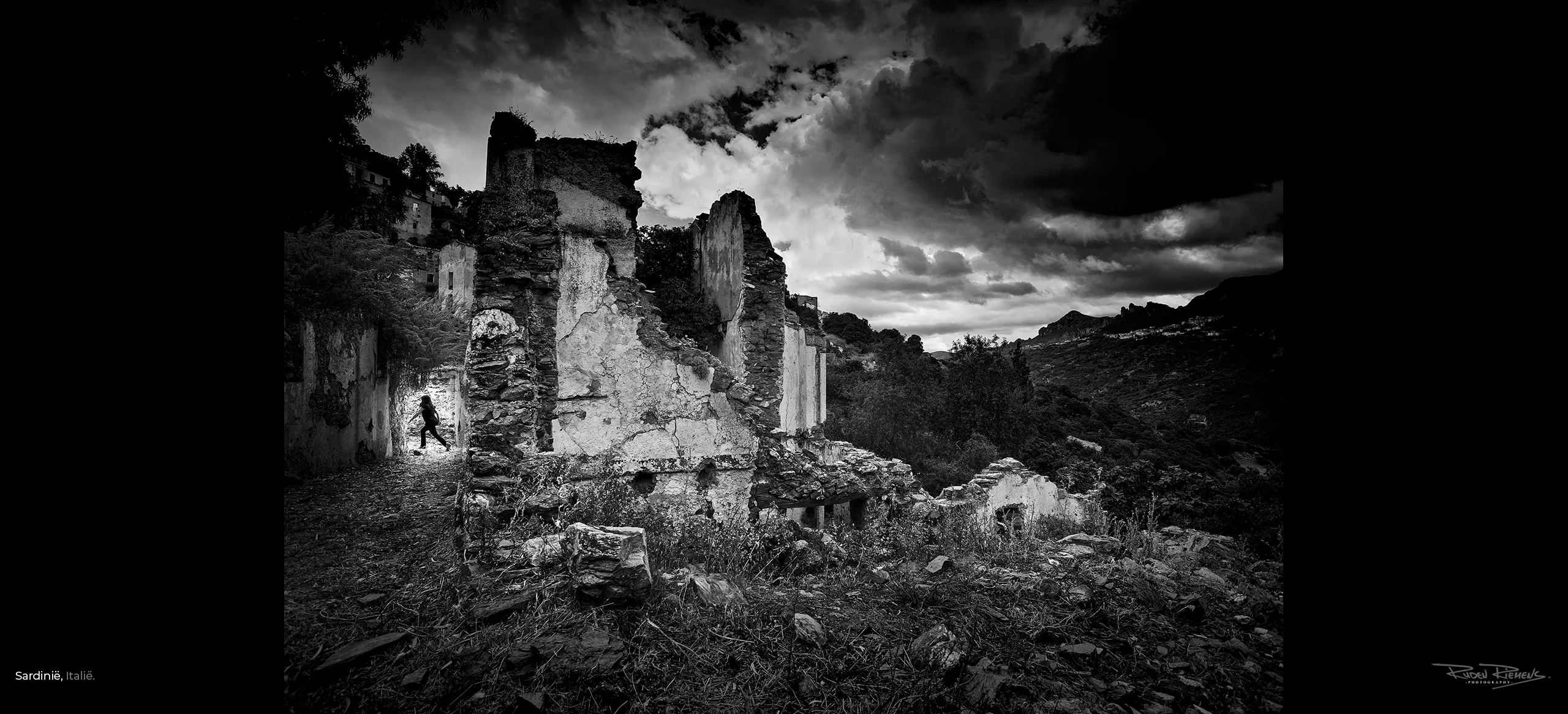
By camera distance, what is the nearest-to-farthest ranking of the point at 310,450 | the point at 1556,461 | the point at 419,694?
1. the point at 1556,461
2. the point at 419,694
3. the point at 310,450

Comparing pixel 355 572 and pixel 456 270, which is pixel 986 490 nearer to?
pixel 355 572

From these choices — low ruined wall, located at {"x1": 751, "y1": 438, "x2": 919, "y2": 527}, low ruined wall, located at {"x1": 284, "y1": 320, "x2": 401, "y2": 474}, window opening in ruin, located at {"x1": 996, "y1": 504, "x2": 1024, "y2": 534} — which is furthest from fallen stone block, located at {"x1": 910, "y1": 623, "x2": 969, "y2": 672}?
low ruined wall, located at {"x1": 284, "y1": 320, "x2": 401, "y2": 474}

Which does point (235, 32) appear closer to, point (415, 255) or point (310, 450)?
point (310, 450)

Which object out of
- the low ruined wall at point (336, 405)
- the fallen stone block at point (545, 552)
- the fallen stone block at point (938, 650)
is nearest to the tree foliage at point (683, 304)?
the fallen stone block at point (545, 552)

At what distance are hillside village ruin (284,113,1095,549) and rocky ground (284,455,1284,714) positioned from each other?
1790 mm

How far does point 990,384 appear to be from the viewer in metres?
20.3

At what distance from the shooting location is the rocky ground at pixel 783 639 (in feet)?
6.65

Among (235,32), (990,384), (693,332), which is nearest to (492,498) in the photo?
(235,32)

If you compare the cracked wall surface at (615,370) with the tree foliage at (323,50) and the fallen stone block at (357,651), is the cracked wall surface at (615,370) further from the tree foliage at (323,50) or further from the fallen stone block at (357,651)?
the fallen stone block at (357,651)

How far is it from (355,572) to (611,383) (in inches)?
120

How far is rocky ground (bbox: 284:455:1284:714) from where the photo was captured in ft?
6.65

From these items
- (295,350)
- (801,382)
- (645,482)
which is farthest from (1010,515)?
(295,350)

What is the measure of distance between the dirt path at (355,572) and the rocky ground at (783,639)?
2 centimetres

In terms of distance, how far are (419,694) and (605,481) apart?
12.7ft
